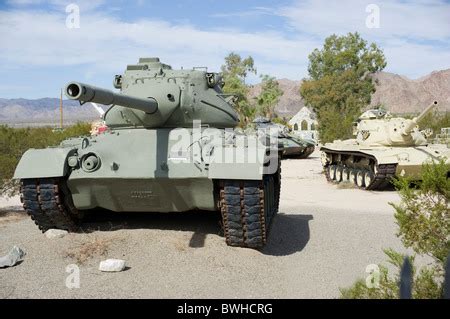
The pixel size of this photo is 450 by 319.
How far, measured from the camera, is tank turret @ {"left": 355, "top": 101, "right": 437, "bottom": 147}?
47.3ft

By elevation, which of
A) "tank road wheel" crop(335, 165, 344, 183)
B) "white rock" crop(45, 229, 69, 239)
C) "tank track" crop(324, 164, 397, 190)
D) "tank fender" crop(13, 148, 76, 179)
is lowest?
"tank road wheel" crop(335, 165, 344, 183)

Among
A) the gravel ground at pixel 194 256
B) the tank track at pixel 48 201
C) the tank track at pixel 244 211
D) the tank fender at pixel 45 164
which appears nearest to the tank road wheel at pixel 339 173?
the gravel ground at pixel 194 256

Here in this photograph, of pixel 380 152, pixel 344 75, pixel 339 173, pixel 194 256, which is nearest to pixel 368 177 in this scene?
pixel 380 152

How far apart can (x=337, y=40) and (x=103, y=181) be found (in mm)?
48439

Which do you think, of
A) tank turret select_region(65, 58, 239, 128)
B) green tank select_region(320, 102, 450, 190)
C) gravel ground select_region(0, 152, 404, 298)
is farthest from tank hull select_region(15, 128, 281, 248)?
green tank select_region(320, 102, 450, 190)

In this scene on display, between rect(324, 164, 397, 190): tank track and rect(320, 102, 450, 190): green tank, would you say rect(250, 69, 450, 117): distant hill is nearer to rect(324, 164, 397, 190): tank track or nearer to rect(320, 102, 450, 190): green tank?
rect(320, 102, 450, 190): green tank

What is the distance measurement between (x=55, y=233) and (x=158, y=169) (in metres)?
2.20

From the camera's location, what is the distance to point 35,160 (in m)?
7.25

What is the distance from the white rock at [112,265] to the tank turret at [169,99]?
1.96 metres

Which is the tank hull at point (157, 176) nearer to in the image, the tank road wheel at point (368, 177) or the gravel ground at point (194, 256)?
the gravel ground at point (194, 256)

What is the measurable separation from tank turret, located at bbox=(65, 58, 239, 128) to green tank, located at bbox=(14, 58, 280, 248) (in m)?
0.02
